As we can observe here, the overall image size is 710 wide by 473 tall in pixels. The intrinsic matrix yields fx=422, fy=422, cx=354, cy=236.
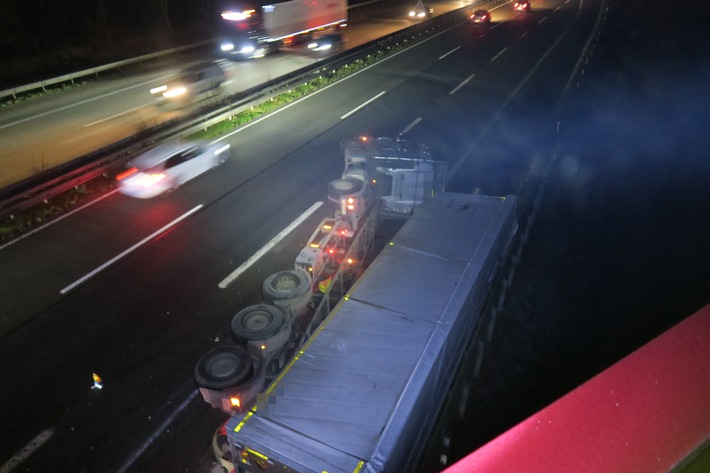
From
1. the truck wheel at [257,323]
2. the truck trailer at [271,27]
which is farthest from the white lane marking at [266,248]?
the truck trailer at [271,27]

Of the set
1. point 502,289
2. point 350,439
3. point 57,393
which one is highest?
point 350,439

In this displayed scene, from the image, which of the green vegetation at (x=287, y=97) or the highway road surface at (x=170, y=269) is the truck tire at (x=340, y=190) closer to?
the highway road surface at (x=170, y=269)

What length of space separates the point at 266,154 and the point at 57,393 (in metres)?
12.5

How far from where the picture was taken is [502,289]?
10766 millimetres

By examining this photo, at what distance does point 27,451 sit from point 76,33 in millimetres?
37438

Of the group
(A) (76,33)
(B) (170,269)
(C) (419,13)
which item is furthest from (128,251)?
(C) (419,13)

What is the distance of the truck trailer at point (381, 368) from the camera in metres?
5.44

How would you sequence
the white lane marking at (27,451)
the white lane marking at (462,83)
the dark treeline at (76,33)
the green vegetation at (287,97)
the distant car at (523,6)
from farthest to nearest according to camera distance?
the distant car at (523,6) < the dark treeline at (76,33) < the white lane marking at (462,83) < the green vegetation at (287,97) < the white lane marking at (27,451)

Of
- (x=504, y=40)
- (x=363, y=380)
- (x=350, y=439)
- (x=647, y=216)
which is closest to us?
(x=350, y=439)

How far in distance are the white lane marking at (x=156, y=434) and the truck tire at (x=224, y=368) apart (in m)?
2.54

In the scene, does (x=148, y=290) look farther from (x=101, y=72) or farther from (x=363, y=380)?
(x=101, y=72)

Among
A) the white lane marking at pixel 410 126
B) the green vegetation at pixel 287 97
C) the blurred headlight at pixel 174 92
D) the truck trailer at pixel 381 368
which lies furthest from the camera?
the blurred headlight at pixel 174 92

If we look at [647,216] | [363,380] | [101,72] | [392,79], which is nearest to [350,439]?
[363,380]

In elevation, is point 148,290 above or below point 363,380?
below
